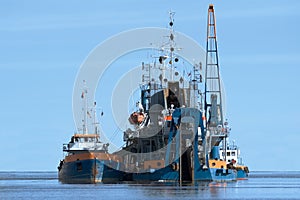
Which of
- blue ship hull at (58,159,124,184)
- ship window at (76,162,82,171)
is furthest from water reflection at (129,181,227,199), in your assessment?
ship window at (76,162,82,171)

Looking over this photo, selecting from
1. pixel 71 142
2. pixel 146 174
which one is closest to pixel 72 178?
pixel 71 142

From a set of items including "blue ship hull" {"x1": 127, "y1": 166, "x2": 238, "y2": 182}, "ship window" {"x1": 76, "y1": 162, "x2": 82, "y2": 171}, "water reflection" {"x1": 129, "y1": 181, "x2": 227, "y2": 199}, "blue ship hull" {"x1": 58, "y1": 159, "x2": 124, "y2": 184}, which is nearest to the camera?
"water reflection" {"x1": 129, "y1": 181, "x2": 227, "y2": 199}

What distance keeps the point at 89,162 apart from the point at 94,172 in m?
2.12

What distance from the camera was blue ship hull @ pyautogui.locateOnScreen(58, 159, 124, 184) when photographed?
103 metres

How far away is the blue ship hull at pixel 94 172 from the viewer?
337 feet

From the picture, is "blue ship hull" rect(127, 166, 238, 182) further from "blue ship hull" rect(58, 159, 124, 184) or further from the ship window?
the ship window

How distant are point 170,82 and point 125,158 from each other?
11256mm

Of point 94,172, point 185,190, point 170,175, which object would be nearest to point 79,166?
point 94,172

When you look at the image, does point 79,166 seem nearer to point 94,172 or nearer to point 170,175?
point 94,172

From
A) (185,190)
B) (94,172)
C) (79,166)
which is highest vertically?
(79,166)

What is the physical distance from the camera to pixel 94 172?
104 meters

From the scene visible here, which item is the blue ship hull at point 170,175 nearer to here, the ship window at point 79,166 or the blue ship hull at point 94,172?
the blue ship hull at point 94,172

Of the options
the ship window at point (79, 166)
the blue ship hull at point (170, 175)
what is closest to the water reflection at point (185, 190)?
the blue ship hull at point (170, 175)

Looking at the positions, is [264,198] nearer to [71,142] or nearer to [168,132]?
[168,132]
